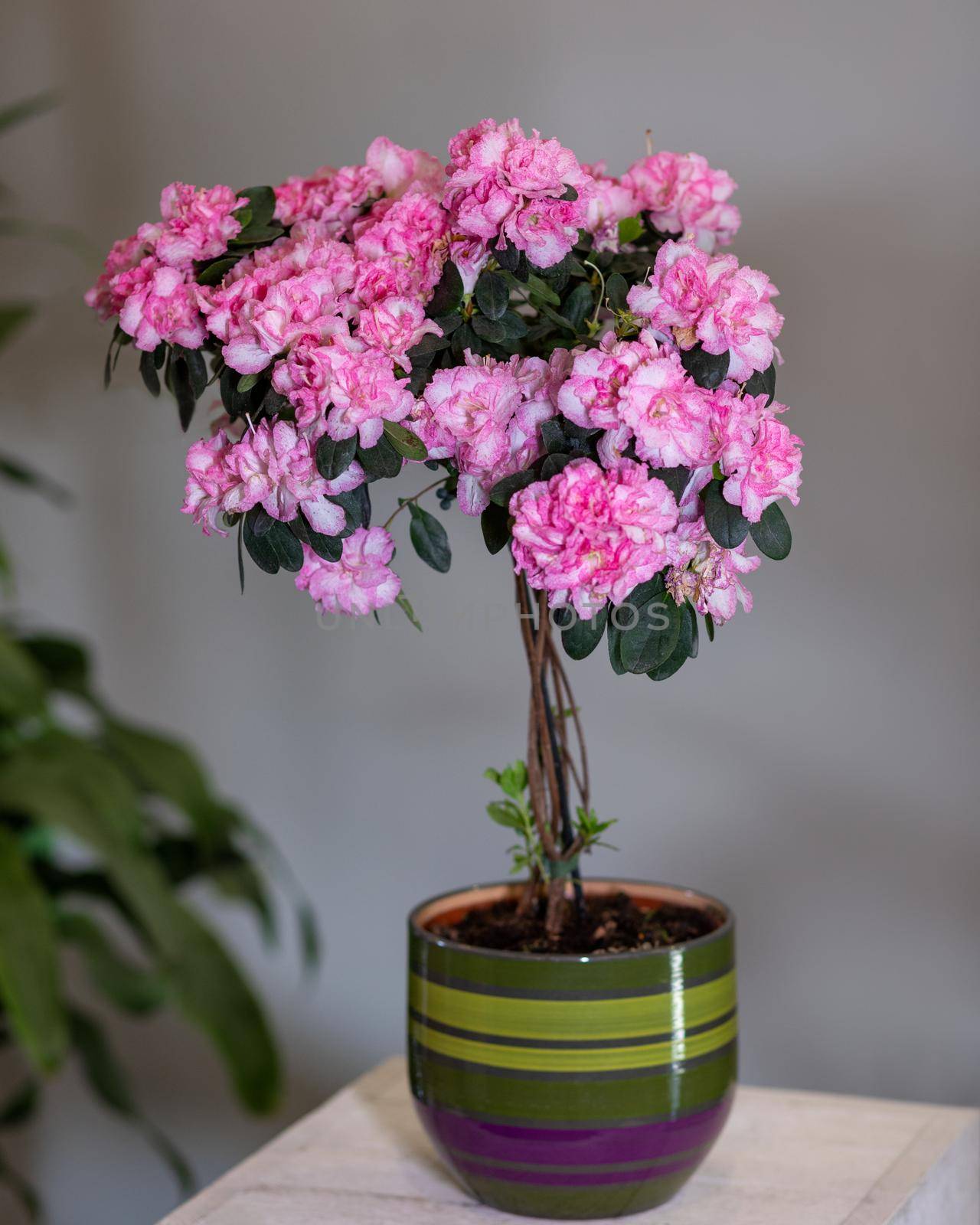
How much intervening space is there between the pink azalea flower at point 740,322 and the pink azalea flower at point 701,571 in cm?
11

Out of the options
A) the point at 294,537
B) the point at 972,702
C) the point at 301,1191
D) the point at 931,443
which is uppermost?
the point at 931,443

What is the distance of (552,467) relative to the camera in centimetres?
87

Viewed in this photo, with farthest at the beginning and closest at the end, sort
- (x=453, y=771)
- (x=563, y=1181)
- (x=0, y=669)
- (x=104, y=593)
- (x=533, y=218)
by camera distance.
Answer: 1. (x=104, y=593)
2. (x=453, y=771)
3. (x=0, y=669)
4. (x=563, y=1181)
5. (x=533, y=218)

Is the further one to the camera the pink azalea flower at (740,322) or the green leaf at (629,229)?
the green leaf at (629,229)

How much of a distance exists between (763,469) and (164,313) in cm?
42

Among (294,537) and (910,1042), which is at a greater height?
(294,537)

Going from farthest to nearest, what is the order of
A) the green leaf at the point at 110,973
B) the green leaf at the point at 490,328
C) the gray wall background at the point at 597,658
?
the gray wall background at the point at 597,658 < the green leaf at the point at 110,973 < the green leaf at the point at 490,328

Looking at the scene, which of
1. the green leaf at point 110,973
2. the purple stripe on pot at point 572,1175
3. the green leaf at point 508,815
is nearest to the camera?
the purple stripe on pot at point 572,1175

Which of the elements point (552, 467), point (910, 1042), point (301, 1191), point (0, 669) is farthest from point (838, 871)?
point (0, 669)

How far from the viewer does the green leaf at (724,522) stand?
858 millimetres

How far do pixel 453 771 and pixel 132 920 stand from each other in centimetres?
41

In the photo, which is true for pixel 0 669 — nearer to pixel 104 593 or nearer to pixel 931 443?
pixel 104 593

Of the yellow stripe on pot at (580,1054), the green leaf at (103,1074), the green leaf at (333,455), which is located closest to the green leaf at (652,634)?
the green leaf at (333,455)

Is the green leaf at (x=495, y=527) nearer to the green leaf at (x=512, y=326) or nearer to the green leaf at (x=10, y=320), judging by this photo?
the green leaf at (x=512, y=326)
